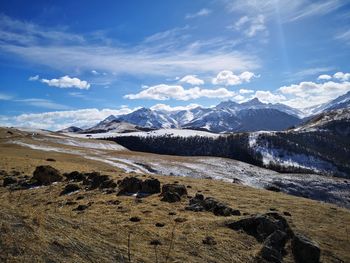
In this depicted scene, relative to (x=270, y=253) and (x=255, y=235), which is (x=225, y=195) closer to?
(x=255, y=235)

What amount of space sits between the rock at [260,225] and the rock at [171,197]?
22.9ft

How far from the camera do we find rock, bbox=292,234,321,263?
55.5 ft

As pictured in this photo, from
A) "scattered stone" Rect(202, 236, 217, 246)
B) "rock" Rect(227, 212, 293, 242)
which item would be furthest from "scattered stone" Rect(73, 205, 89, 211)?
"rock" Rect(227, 212, 293, 242)

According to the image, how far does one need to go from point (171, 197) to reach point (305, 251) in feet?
37.5

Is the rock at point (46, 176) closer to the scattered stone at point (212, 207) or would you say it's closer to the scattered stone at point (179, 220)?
the scattered stone at point (212, 207)

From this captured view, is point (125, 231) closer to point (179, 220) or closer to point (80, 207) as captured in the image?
point (179, 220)

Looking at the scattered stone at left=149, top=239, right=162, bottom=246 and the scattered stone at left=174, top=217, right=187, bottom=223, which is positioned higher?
the scattered stone at left=174, top=217, right=187, bottom=223

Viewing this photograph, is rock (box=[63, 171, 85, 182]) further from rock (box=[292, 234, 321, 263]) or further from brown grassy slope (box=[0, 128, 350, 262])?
rock (box=[292, 234, 321, 263])

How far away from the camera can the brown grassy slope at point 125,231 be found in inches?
504

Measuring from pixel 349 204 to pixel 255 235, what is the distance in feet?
282

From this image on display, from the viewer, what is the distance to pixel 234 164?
5044 inches

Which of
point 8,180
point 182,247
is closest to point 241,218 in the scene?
point 182,247

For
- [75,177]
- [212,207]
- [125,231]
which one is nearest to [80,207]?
[125,231]

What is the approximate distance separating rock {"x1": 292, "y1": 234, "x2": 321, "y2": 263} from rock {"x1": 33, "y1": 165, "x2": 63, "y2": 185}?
24259mm
